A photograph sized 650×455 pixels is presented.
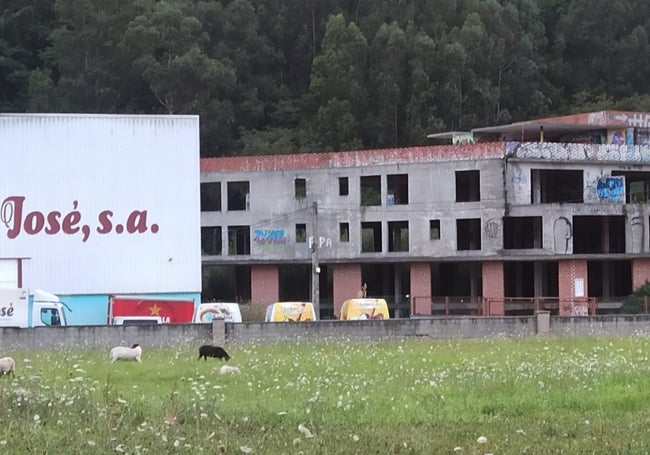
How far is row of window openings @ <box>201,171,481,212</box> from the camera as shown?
2437 inches

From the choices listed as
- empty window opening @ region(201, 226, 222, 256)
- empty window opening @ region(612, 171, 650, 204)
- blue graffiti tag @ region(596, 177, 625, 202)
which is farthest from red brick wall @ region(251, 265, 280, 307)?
empty window opening @ region(612, 171, 650, 204)

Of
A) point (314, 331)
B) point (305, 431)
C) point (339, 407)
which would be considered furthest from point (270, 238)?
point (305, 431)

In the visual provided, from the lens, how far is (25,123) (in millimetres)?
44906

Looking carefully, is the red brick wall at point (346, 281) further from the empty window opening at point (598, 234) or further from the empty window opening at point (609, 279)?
the empty window opening at point (609, 279)

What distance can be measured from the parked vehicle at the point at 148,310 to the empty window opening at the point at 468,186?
2179cm

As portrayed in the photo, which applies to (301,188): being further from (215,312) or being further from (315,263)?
(215,312)

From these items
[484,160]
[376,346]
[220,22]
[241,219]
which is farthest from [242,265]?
[376,346]

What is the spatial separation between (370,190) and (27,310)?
3700cm

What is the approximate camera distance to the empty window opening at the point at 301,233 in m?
62.8

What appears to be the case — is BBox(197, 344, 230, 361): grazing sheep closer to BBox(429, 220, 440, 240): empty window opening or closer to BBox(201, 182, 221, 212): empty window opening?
BBox(429, 220, 440, 240): empty window opening

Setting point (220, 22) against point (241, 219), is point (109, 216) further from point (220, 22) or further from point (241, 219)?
point (220, 22)

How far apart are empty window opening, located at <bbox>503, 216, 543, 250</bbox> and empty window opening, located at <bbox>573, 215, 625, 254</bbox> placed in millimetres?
2605

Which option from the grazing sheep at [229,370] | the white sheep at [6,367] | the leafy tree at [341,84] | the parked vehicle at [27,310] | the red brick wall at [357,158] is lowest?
the grazing sheep at [229,370]

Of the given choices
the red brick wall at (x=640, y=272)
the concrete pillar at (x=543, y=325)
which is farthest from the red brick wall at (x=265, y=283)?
the concrete pillar at (x=543, y=325)
